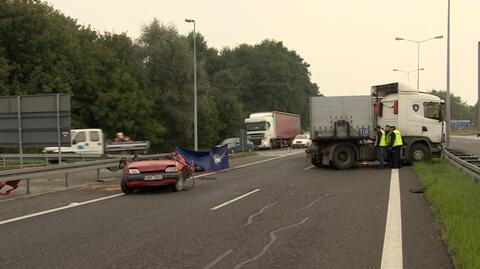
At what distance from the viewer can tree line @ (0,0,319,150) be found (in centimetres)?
4266

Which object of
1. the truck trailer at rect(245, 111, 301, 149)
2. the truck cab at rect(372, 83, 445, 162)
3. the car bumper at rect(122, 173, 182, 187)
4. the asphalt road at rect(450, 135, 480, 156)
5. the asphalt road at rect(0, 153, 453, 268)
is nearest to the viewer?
the asphalt road at rect(0, 153, 453, 268)

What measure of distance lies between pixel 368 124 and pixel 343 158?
167cm

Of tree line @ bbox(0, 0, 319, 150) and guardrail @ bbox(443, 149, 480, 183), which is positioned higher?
tree line @ bbox(0, 0, 319, 150)

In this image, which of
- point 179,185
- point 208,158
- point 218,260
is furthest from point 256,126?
point 218,260

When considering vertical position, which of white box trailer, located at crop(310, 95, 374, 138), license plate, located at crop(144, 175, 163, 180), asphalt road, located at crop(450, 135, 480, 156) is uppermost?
white box trailer, located at crop(310, 95, 374, 138)

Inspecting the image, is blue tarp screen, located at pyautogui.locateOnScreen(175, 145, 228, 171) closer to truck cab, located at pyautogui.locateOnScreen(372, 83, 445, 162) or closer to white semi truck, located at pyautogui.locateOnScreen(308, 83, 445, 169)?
white semi truck, located at pyautogui.locateOnScreen(308, 83, 445, 169)

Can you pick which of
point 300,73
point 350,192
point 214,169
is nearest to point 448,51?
point 214,169

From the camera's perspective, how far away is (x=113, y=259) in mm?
6684

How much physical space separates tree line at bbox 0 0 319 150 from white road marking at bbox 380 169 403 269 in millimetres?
34118

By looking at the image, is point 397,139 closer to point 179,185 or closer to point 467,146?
point 179,185

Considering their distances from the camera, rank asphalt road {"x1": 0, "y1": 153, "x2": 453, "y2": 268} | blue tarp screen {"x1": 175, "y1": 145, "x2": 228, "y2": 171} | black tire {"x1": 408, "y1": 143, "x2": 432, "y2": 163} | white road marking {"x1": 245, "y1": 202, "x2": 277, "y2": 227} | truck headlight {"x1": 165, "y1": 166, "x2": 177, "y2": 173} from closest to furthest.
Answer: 1. asphalt road {"x1": 0, "y1": 153, "x2": 453, "y2": 268}
2. white road marking {"x1": 245, "y1": 202, "x2": 277, "y2": 227}
3. truck headlight {"x1": 165, "y1": 166, "x2": 177, "y2": 173}
4. blue tarp screen {"x1": 175, "y1": 145, "x2": 228, "y2": 171}
5. black tire {"x1": 408, "y1": 143, "x2": 432, "y2": 163}

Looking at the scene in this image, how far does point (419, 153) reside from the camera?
22.7 metres

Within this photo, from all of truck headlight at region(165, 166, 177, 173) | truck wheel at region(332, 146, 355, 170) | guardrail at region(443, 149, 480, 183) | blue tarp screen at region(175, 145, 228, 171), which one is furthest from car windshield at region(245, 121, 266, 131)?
truck headlight at region(165, 166, 177, 173)

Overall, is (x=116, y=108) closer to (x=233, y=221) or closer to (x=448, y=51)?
(x=448, y=51)
